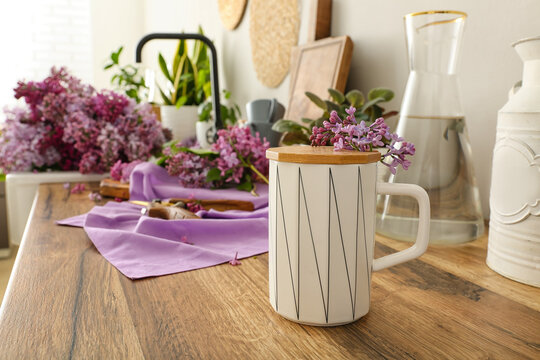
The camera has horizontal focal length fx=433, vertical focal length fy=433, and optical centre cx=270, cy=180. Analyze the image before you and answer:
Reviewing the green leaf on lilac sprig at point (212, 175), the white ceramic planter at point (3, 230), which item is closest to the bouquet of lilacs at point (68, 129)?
the green leaf on lilac sprig at point (212, 175)

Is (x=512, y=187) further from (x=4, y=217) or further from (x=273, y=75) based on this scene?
(x=4, y=217)

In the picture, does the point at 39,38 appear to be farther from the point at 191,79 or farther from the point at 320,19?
the point at 320,19

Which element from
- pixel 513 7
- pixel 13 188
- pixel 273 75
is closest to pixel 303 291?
pixel 513 7

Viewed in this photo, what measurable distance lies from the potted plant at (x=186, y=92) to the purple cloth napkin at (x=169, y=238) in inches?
37.6

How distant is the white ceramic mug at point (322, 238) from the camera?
0.34 m

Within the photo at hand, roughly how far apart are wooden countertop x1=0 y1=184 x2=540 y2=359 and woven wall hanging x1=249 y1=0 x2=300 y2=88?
2.83 ft

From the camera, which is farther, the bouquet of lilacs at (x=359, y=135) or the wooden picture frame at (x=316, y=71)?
the wooden picture frame at (x=316, y=71)

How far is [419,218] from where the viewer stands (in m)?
0.39

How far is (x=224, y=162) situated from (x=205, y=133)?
1.94ft

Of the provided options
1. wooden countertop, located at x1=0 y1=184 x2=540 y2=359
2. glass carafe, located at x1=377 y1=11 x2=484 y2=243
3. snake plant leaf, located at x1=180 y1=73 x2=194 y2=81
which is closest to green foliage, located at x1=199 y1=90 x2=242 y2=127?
snake plant leaf, located at x1=180 y1=73 x2=194 y2=81

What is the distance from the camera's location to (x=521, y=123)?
1.44ft

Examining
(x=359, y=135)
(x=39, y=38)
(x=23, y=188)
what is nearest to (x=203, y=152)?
(x=23, y=188)

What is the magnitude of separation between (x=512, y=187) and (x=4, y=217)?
97.7 inches

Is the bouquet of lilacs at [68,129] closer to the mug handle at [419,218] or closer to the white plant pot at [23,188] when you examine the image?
the white plant pot at [23,188]
